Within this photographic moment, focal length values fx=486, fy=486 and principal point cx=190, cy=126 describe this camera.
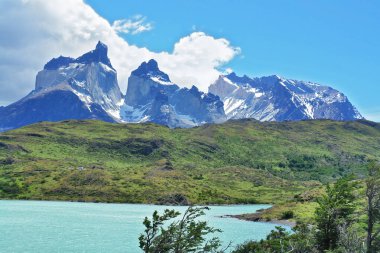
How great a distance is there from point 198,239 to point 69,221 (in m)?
131

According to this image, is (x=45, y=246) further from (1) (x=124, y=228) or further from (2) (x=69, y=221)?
(2) (x=69, y=221)

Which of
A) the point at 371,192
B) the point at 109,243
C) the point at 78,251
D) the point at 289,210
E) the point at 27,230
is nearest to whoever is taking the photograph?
the point at 371,192

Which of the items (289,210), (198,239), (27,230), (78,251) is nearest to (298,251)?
(198,239)

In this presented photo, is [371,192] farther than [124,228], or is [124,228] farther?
[124,228]

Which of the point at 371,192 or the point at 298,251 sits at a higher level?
the point at 371,192

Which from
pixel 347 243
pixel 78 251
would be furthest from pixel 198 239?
pixel 78 251

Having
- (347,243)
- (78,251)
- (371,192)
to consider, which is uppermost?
(371,192)

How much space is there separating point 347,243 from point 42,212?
162571 millimetres

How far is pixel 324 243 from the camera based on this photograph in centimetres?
6344

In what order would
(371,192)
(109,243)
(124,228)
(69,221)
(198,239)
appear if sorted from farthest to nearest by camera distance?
(69,221)
(124,228)
(109,243)
(371,192)
(198,239)

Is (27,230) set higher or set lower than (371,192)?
lower

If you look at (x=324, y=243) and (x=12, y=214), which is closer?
(x=324, y=243)

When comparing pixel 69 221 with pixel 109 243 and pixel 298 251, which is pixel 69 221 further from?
pixel 298 251

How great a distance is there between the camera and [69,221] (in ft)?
525
